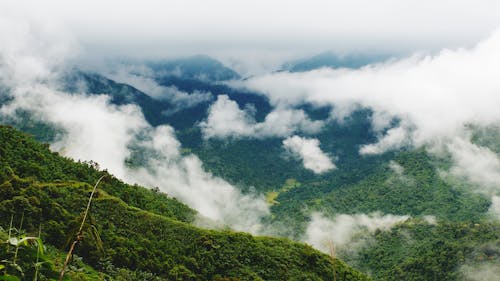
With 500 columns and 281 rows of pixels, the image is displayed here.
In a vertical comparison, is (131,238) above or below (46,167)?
below

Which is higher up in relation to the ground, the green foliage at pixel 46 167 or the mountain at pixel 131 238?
the green foliage at pixel 46 167

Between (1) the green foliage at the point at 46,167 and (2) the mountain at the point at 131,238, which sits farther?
(1) the green foliage at the point at 46,167

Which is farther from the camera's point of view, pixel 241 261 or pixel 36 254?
pixel 241 261

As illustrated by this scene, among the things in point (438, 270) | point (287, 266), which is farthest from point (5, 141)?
point (438, 270)

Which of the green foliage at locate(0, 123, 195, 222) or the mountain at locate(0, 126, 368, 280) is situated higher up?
the green foliage at locate(0, 123, 195, 222)

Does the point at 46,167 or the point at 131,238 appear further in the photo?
the point at 46,167

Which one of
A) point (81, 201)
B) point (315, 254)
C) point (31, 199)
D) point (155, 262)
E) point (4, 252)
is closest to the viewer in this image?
point (4, 252)

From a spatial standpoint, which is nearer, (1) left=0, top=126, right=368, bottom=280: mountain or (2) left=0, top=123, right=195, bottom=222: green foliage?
(1) left=0, top=126, right=368, bottom=280: mountain

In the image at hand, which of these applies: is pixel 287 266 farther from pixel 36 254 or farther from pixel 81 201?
pixel 36 254
